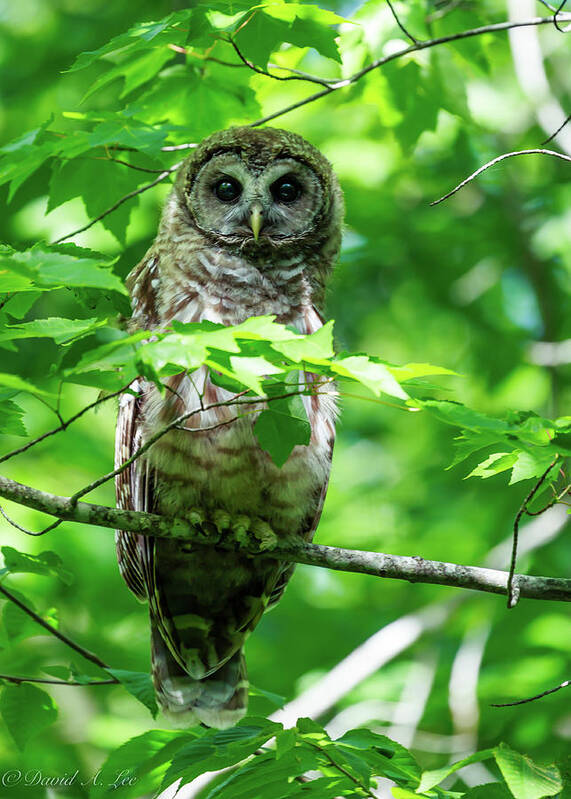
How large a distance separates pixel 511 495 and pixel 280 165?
3753 mm

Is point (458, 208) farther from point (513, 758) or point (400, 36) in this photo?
point (513, 758)

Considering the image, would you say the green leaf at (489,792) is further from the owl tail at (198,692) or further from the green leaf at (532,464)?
the owl tail at (198,692)

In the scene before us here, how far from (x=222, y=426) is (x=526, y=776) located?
1.76m

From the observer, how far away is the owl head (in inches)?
169

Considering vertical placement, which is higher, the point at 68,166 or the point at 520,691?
the point at 68,166

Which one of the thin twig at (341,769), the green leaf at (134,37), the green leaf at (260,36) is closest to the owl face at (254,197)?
the green leaf at (260,36)

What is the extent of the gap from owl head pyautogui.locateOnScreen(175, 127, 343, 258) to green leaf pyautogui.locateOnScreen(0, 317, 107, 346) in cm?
182

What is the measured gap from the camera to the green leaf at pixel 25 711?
10.8 ft

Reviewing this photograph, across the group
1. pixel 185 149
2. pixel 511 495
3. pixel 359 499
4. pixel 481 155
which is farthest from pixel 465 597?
pixel 481 155

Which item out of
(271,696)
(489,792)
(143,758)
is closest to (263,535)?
(271,696)

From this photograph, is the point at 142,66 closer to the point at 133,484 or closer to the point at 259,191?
the point at 259,191

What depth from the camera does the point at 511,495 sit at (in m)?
7.17

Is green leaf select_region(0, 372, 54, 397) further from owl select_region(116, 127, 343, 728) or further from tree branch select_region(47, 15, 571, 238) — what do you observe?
owl select_region(116, 127, 343, 728)

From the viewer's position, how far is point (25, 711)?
3.31m
